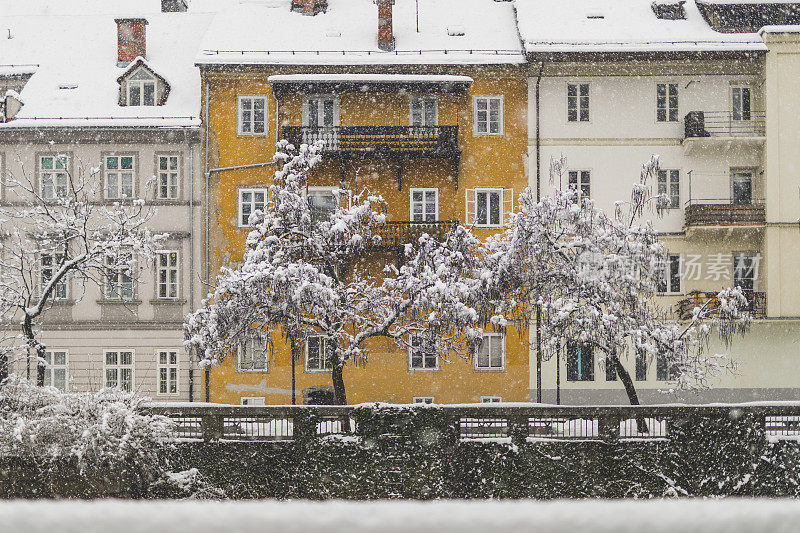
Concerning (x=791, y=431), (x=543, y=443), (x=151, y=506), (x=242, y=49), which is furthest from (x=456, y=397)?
(x=151, y=506)

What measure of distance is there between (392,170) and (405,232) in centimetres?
267

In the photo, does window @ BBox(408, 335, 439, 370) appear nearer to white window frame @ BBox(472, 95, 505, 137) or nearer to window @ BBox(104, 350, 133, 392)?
white window frame @ BBox(472, 95, 505, 137)

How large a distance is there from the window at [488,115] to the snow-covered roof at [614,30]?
220cm

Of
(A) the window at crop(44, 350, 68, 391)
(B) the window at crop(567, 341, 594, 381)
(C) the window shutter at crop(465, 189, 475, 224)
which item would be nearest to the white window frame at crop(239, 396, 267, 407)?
(A) the window at crop(44, 350, 68, 391)

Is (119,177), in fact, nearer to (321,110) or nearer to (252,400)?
(321,110)

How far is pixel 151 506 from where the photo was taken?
1.92 ft

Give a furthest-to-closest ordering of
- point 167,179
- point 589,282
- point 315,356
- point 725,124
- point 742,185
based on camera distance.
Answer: point 167,179, point 742,185, point 725,124, point 315,356, point 589,282

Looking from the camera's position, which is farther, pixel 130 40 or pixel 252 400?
pixel 130 40

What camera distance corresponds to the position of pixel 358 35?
30.1 metres

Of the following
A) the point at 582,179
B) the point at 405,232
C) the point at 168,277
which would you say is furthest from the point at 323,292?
the point at 582,179

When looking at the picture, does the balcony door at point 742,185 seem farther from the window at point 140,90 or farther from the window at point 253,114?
the window at point 140,90

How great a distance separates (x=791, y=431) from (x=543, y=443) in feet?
17.6

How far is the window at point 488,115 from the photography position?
2909cm

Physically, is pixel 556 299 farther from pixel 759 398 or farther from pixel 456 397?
pixel 759 398
